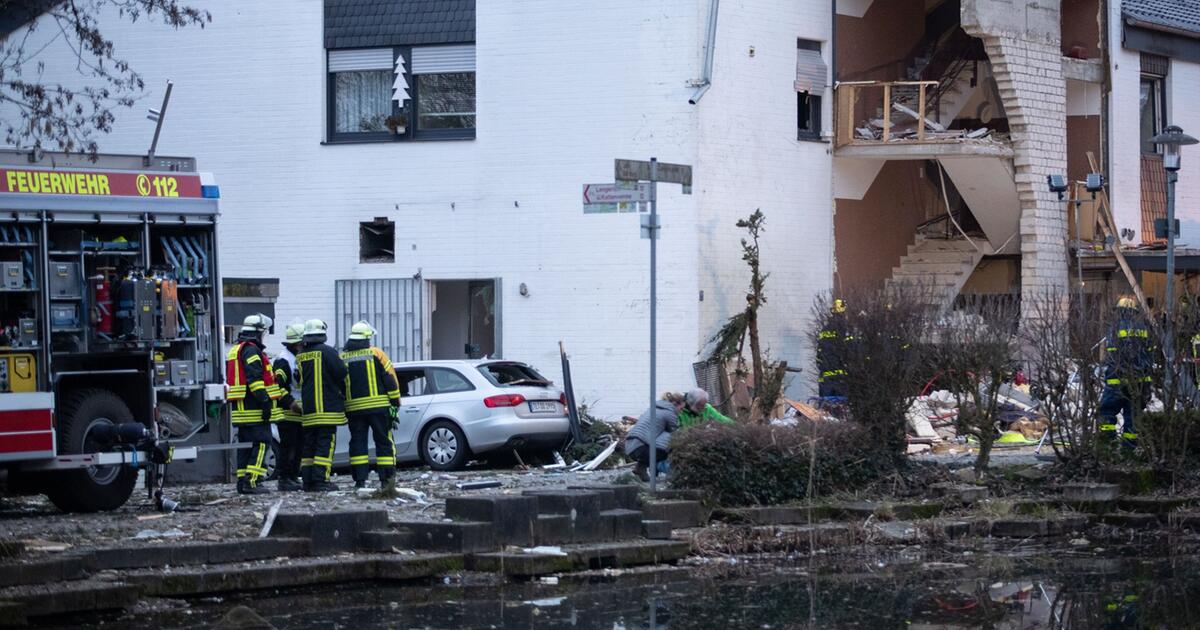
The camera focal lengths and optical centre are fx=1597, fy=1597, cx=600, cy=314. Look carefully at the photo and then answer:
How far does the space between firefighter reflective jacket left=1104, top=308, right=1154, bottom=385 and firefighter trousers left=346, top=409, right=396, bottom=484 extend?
7120mm

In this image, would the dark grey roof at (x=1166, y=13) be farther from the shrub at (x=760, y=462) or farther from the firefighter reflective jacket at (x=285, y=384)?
the firefighter reflective jacket at (x=285, y=384)

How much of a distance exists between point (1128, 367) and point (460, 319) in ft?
42.4

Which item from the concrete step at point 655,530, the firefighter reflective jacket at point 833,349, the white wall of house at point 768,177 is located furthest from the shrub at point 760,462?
the white wall of house at point 768,177

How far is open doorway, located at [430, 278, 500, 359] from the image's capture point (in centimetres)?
2577

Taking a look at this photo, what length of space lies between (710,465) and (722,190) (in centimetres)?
1059

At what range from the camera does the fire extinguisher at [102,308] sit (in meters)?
14.0

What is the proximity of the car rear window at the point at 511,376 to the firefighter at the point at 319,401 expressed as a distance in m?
4.73

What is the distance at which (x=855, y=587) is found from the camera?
1149 centimetres

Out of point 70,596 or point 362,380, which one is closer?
point 70,596

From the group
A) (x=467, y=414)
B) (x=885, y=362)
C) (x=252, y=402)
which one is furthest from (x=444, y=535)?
(x=467, y=414)

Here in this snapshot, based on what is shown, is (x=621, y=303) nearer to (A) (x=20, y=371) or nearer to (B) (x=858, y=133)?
(B) (x=858, y=133)

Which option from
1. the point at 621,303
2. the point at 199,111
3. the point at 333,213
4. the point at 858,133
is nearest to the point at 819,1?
the point at 858,133

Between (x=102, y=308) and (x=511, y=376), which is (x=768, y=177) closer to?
(x=511, y=376)

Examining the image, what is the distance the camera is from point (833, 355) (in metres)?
16.7
